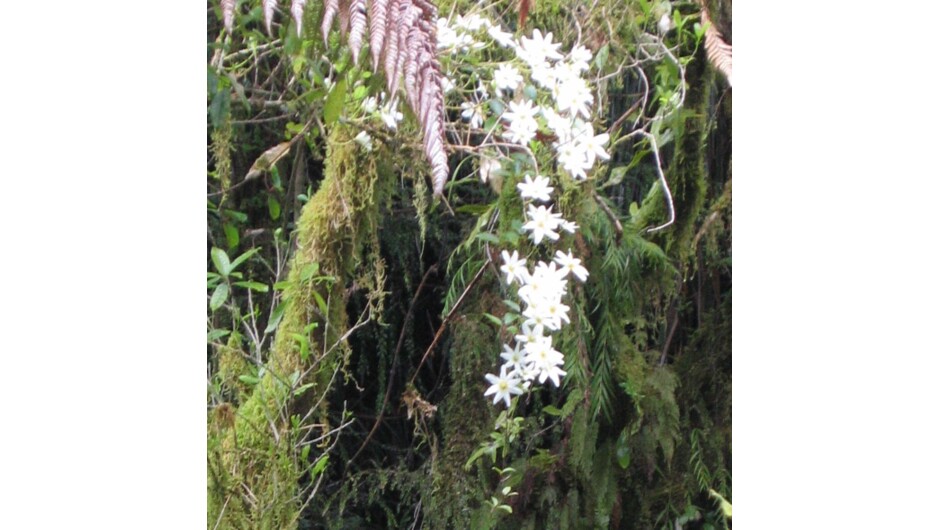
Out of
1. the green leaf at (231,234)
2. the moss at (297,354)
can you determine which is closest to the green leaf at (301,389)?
the moss at (297,354)

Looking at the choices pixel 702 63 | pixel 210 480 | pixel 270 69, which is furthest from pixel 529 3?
pixel 210 480

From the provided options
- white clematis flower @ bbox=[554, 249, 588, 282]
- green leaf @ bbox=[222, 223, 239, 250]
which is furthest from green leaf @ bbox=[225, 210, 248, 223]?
white clematis flower @ bbox=[554, 249, 588, 282]

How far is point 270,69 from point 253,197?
19 centimetres

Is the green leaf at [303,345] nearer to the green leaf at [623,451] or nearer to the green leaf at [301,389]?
the green leaf at [301,389]

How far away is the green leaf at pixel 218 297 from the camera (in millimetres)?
1283

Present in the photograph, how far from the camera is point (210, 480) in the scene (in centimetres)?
129

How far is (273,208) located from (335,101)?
19 cm

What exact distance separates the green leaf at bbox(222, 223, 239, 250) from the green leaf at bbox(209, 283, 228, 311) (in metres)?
0.07

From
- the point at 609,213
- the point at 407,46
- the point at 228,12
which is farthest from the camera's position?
the point at 609,213

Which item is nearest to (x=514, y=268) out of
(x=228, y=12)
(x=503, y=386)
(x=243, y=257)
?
(x=503, y=386)

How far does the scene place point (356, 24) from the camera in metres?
1.07

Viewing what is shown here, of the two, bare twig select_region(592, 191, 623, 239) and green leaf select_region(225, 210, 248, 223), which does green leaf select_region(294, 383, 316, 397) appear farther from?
bare twig select_region(592, 191, 623, 239)

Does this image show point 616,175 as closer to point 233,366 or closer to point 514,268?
point 514,268

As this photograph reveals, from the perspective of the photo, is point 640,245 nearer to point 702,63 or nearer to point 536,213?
point 536,213
